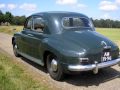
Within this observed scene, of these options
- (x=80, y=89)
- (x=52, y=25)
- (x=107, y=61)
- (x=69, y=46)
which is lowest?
(x=80, y=89)

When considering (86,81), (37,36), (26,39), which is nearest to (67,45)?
(86,81)

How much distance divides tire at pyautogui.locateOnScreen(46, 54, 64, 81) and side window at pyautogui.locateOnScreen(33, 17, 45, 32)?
1006 mm

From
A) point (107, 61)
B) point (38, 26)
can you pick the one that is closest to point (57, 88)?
point (107, 61)

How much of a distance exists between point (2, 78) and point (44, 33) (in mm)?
1726

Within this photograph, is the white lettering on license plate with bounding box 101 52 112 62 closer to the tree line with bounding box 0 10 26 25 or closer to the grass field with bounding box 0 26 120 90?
the grass field with bounding box 0 26 120 90

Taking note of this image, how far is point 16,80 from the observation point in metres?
6.38

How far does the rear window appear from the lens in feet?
23.3

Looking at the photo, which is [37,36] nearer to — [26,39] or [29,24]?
[26,39]

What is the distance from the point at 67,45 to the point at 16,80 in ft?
5.19

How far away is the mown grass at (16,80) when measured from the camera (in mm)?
5852

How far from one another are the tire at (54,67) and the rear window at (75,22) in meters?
1.03

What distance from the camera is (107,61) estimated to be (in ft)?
20.8

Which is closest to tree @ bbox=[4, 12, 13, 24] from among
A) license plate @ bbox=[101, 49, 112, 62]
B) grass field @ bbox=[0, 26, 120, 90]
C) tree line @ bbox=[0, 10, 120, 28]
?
tree line @ bbox=[0, 10, 120, 28]

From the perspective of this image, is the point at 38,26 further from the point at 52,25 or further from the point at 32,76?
the point at 32,76
